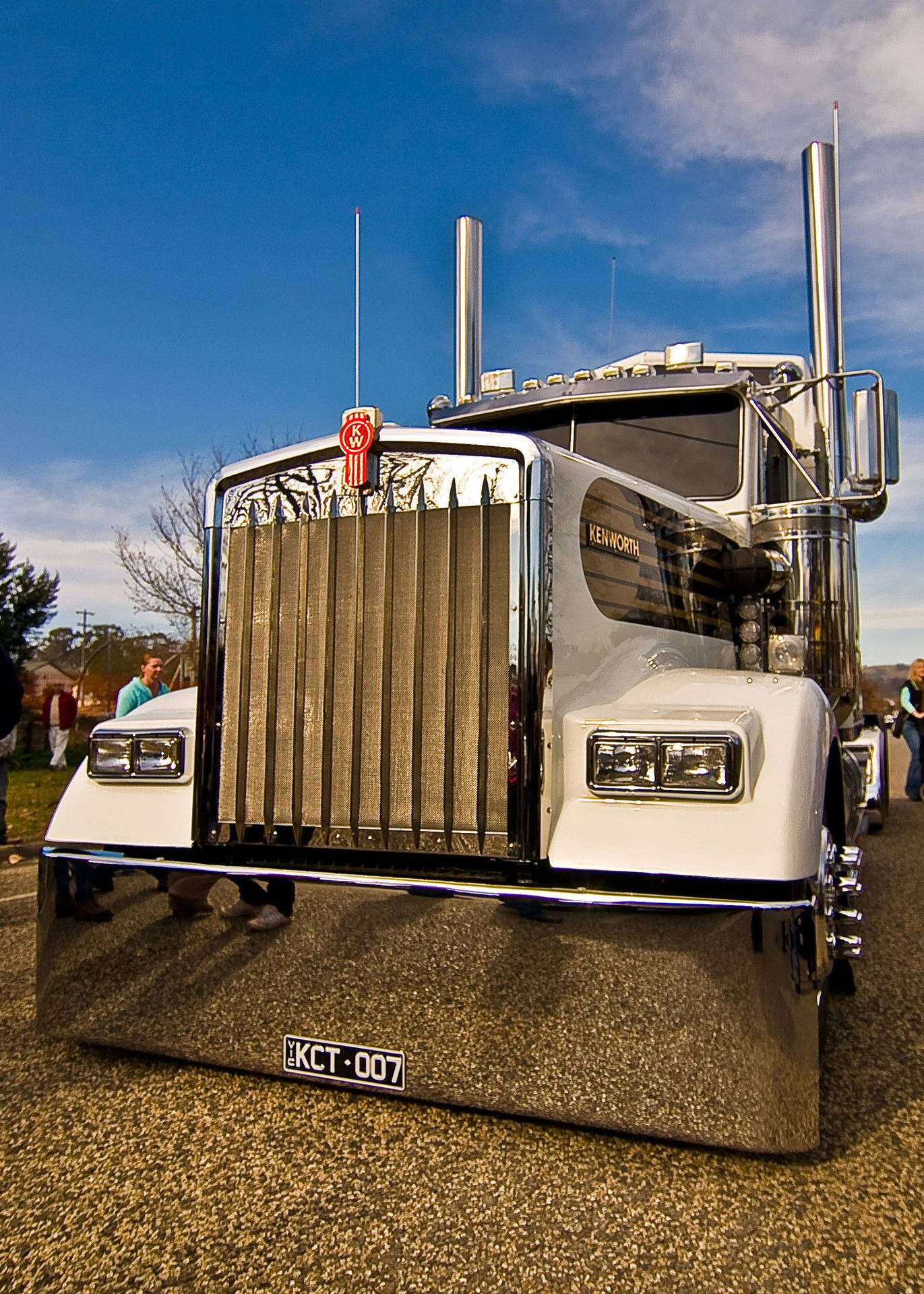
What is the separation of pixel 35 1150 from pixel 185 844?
89cm

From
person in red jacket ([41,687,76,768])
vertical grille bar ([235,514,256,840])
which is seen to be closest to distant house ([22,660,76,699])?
person in red jacket ([41,687,76,768])

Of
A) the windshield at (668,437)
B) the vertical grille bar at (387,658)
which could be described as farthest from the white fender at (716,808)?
the windshield at (668,437)

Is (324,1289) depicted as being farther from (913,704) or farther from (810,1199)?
(913,704)

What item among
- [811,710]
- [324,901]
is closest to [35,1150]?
[324,901]

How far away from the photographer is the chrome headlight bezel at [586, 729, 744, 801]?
260 centimetres

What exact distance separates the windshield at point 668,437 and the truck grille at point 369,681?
178cm

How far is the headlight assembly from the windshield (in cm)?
223

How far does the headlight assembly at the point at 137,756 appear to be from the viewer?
331 centimetres

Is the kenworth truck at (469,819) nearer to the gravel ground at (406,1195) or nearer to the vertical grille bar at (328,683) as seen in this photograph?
the vertical grille bar at (328,683)

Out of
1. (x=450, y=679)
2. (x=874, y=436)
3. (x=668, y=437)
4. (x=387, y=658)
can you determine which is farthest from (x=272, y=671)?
(x=874, y=436)

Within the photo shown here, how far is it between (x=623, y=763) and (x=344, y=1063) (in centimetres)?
110

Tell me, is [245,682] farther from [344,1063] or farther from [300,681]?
[344,1063]

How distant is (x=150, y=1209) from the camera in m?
2.46

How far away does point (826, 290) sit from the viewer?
561cm
